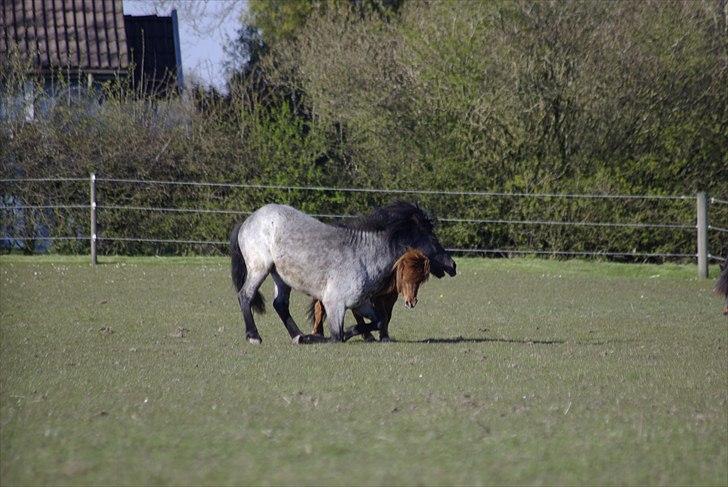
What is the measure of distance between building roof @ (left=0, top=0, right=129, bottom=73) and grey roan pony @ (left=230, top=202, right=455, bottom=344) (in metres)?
19.6

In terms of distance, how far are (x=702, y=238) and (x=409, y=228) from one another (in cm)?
1154

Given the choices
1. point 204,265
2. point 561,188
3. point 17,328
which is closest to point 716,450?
point 17,328

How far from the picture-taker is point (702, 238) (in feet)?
76.1

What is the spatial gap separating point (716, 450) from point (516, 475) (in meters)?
1.55

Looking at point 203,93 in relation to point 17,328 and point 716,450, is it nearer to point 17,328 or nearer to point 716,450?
point 17,328

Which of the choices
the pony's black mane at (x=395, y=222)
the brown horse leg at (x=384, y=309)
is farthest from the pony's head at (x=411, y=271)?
the brown horse leg at (x=384, y=309)

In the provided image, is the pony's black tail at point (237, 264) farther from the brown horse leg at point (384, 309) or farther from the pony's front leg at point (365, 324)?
the brown horse leg at point (384, 309)

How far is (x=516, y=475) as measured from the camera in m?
6.57

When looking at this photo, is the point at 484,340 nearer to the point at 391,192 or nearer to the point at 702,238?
the point at 702,238

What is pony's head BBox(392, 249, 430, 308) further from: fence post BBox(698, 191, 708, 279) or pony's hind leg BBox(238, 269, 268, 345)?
fence post BBox(698, 191, 708, 279)

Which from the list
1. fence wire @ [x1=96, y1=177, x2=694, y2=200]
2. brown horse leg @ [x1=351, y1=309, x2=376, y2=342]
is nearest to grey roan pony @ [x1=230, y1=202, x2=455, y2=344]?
brown horse leg @ [x1=351, y1=309, x2=376, y2=342]

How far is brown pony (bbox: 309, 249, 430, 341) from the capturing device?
1273 centimetres

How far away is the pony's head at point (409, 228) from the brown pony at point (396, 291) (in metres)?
0.19

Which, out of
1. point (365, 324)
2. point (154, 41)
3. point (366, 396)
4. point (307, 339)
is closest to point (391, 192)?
point (365, 324)
